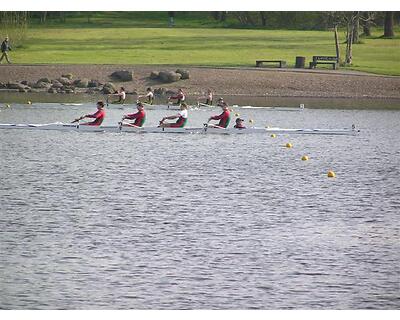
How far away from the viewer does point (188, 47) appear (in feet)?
273

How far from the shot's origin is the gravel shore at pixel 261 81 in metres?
67.8

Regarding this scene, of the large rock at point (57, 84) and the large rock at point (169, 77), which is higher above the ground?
the large rock at point (169, 77)

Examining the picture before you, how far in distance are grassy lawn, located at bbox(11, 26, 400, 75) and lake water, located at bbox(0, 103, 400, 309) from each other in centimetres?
3304

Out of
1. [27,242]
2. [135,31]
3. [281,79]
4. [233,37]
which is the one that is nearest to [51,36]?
[135,31]

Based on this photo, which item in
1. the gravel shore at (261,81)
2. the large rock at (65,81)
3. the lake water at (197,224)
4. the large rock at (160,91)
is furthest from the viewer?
the large rock at (65,81)

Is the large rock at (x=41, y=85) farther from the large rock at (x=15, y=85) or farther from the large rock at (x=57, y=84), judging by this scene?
the large rock at (x=15, y=85)

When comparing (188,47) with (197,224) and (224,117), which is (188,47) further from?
(197,224)

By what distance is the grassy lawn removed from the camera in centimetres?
7675

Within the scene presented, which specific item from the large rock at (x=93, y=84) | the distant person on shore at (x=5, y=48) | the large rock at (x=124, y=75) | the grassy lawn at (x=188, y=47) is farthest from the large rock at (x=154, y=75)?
the distant person on shore at (x=5, y=48)

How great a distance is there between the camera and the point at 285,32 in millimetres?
93812

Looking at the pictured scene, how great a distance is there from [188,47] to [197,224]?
58552 millimetres

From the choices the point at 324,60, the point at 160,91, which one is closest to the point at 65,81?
the point at 160,91

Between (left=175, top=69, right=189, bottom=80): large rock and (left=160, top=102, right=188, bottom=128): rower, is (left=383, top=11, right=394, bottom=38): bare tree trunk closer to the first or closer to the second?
(left=175, top=69, right=189, bottom=80): large rock

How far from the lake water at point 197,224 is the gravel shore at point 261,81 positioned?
76.6 feet
